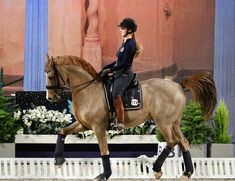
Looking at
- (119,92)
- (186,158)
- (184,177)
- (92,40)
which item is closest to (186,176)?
(184,177)

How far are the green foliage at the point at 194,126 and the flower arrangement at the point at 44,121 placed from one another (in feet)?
4.62

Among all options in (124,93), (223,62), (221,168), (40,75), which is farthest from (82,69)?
(223,62)

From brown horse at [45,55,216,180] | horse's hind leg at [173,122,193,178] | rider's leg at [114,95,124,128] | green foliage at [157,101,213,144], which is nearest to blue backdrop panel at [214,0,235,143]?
green foliage at [157,101,213,144]

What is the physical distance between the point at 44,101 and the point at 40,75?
1.17m

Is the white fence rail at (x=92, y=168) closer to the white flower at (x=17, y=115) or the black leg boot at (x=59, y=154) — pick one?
the black leg boot at (x=59, y=154)

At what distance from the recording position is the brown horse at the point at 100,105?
6.14 m

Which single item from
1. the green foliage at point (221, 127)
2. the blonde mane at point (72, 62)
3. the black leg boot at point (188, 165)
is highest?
the blonde mane at point (72, 62)

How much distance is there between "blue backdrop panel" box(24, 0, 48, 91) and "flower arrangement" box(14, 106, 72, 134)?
4.69ft

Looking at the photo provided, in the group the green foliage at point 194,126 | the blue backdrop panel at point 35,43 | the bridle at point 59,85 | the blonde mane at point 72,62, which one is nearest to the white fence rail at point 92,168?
the green foliage at point 194,126

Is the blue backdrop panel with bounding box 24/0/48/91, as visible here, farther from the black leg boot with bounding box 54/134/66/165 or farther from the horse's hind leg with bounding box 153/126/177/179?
the horse's hind leg with bounding box 153/126/177/179

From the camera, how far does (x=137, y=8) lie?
9.80 metres

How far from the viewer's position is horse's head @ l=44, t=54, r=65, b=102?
6.12 m

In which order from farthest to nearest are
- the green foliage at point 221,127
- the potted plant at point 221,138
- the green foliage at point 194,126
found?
the green foliage at point 221,127 → the potted plant at point 221,138 → the green foliage at point 194,126

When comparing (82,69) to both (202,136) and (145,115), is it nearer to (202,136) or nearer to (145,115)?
(145,115)
